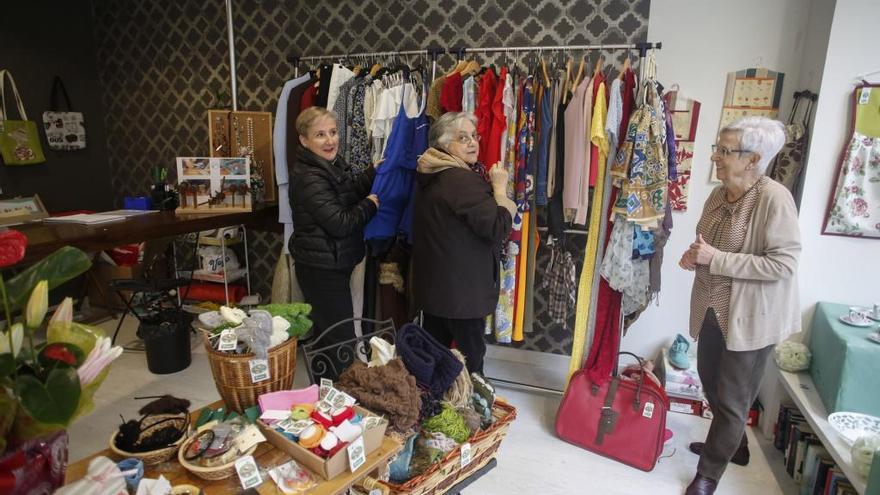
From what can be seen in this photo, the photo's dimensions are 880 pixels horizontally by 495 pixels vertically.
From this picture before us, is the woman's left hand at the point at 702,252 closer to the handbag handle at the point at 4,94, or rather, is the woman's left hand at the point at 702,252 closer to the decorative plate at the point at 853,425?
the decorative plate at the point at 853,425

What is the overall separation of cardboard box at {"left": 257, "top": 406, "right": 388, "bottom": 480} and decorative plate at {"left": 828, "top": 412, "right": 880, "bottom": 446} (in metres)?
1.85

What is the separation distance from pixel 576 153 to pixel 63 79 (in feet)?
13.6

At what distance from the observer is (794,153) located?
254 centimetres

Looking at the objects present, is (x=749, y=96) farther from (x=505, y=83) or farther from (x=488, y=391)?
(x=488, y=391)

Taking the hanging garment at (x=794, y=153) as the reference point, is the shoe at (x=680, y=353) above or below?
below

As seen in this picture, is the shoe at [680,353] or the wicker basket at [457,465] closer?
the wicker basket at [457,465]

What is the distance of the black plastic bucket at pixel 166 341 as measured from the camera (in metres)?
3.15

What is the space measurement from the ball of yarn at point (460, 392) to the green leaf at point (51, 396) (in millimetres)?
1051

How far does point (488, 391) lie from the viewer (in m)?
1.74

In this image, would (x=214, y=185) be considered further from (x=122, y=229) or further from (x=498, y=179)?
(x=498, y=179)

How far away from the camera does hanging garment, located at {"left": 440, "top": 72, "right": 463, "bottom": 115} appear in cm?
272

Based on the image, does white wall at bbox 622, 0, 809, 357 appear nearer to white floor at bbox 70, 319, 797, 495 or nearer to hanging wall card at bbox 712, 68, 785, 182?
hanging wall card at bbox 712, 68, 785, 182

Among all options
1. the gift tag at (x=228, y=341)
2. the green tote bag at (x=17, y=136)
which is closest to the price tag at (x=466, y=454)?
the gift tag at (x=228, y=341)

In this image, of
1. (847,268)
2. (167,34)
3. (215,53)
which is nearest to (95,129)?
(167,34)
